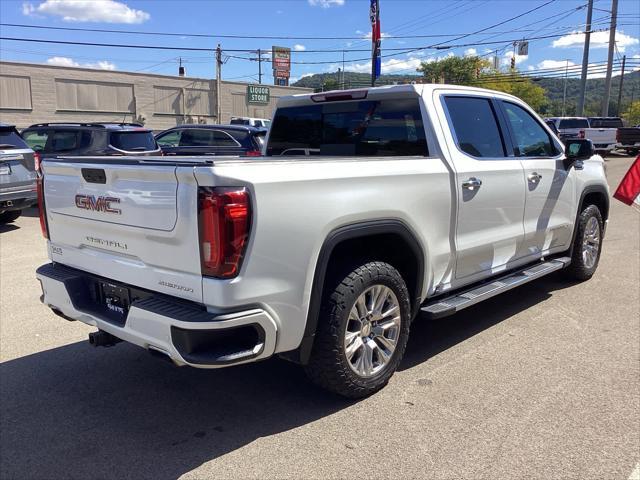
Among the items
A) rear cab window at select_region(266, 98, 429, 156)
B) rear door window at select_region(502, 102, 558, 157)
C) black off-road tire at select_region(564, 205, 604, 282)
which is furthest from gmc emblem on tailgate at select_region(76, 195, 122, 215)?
black off-road tire at select_region(564, 205, 604, 282)

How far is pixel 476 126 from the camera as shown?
4707mm

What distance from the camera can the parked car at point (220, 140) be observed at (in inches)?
495

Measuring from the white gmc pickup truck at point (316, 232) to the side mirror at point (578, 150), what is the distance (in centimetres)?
37

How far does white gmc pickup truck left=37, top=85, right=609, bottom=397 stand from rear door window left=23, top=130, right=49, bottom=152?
7883 mm

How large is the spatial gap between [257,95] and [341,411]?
51.6 metres

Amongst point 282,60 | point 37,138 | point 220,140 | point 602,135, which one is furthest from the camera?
point 282,60

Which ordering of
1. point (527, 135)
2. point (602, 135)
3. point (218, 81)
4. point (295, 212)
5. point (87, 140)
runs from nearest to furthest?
point (295, 212), point (527, 135), point (87, 140), point (602, 135), point (218, 81)

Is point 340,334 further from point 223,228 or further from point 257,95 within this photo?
point 257,95

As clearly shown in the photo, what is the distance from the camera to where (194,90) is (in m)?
48.9

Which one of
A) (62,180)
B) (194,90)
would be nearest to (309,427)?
(62,180)

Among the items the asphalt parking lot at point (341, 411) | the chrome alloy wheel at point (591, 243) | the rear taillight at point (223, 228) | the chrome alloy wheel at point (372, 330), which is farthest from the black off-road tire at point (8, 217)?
the chrome alloy wheel at point (591, 243)

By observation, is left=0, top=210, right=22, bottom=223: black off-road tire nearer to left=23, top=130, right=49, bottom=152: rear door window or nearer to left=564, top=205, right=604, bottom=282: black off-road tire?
left=23, top=130, right=49, bottom=152: rear door window

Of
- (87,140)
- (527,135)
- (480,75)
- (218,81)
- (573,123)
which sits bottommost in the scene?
(87,140)

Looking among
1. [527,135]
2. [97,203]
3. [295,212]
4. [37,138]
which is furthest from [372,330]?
[37,138]
